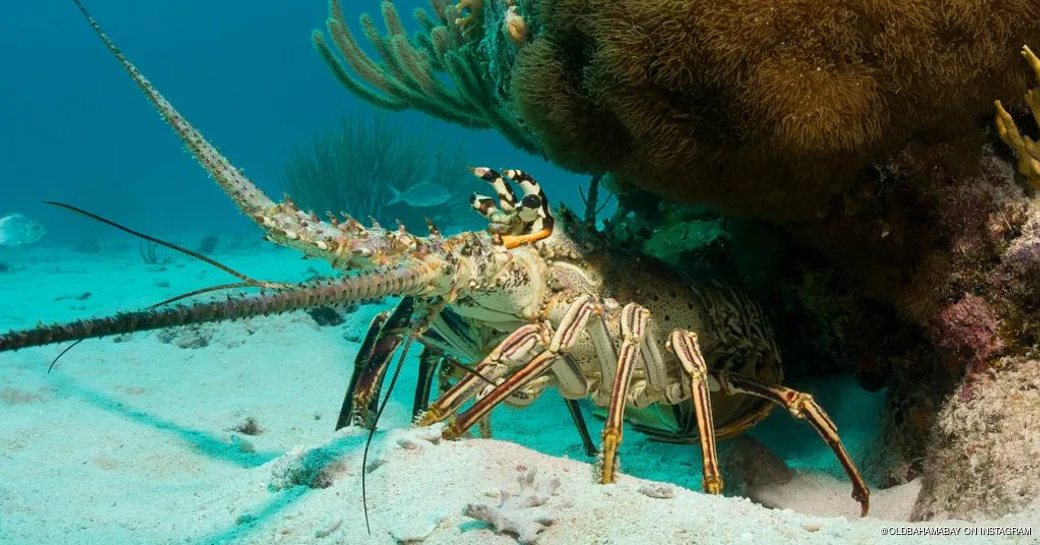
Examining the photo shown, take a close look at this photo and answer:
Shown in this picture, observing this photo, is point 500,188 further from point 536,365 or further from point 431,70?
point 431,70

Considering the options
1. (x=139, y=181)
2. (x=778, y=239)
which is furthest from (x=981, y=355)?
(x=139, y=181)

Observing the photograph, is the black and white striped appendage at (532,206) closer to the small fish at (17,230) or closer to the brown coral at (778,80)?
the brown coral at (778,80)

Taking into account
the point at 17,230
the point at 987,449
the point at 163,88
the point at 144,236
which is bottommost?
the point at 17,230

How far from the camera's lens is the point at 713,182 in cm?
305

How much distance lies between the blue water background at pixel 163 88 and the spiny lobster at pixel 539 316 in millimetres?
50970

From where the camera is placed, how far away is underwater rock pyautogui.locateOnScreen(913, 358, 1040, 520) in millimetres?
2342

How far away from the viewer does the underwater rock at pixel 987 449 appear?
2.34m

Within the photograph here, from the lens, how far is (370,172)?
1471cm

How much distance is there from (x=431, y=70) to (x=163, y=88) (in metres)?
91.4

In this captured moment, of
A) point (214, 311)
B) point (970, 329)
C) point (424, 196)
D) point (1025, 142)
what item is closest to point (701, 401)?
point (970, 329)

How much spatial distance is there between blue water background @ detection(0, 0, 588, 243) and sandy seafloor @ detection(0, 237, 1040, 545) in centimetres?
4912

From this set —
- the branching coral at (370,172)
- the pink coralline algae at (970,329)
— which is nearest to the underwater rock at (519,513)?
the pink coralline algae at (970,329)

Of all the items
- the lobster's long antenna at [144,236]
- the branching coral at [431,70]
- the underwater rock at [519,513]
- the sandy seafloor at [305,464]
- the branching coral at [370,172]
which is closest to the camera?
the lobster's long antenna at [144,236]

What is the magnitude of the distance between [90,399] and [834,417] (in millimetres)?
5010
